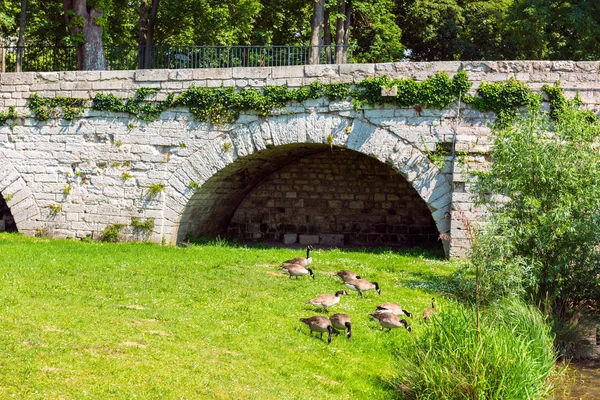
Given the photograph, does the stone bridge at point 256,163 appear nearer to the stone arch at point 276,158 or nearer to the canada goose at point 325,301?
→ the stone arch at point 276,158

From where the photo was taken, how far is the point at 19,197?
15.7m

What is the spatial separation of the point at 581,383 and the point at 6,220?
44.7 ft

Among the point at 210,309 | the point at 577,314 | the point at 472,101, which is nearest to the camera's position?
the point at 210,309

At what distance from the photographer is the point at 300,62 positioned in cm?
1582

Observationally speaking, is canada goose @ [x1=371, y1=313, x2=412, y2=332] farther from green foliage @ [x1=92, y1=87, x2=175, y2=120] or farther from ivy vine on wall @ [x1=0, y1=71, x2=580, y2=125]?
green foliage @ [x1=92, y1=87, x2=175, y2=120]

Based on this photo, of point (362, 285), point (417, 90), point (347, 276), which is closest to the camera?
point (362, 285)

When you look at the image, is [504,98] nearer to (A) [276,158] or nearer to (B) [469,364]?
(A) [276,158]

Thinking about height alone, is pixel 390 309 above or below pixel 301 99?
below

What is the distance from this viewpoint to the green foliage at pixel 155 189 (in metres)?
14.8

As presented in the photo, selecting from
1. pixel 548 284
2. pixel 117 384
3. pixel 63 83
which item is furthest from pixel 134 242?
pixel 117 384

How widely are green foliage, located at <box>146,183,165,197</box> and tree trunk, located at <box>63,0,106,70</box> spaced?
3784 millimetres

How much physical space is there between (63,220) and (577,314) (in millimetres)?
10138

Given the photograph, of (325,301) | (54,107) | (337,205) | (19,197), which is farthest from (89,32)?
(325,301)

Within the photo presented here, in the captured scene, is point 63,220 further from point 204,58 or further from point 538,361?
point 538,361
